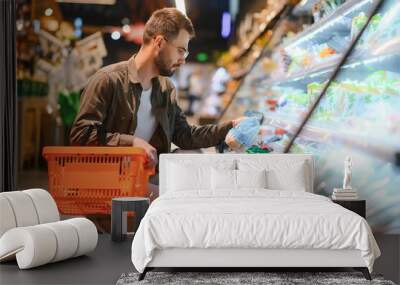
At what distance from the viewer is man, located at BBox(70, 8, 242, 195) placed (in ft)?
23.7

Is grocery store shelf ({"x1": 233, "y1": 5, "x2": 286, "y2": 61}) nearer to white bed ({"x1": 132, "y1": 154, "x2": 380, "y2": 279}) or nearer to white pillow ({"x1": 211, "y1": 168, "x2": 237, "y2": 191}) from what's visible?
white pillow ({"x1": 211, "y1": 168, "x2": 237, "y2": 191})

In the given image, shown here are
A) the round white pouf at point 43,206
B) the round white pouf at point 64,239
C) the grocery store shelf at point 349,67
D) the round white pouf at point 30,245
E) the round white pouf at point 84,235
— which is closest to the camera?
the round white pouf at point 30,245

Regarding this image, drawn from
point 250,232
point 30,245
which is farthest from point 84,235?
point 250,232

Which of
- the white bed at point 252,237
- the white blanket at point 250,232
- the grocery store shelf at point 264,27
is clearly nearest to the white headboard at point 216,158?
the grocery store shelf at point 264,27

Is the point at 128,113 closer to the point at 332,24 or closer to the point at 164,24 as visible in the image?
the point at 164,24

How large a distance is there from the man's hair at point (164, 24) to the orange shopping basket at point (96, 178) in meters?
1.25

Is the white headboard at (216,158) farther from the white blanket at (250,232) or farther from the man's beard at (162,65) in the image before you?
the white blanket at (250,232)

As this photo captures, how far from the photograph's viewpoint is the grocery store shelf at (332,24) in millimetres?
6676

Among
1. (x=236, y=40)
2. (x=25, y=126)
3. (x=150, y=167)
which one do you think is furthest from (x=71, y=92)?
(x=236, y=40)

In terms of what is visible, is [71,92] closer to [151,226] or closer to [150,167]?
[150,167]

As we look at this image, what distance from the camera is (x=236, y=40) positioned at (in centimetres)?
733

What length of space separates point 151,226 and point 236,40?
301 cm

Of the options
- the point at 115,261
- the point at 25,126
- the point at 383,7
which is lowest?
the point at 115,261

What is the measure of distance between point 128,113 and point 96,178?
0.76 meters
